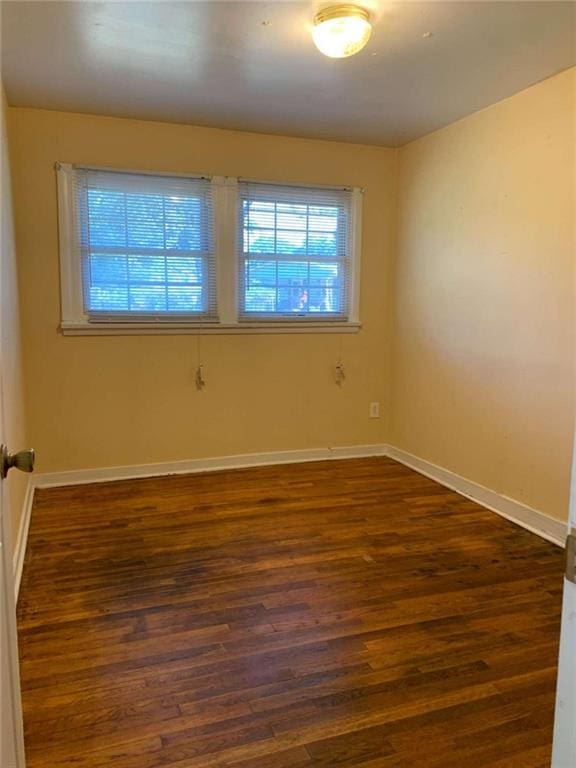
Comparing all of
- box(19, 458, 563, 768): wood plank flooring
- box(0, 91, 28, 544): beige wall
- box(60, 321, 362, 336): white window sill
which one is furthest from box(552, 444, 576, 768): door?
box(60, 321, 362, 336): white window sill

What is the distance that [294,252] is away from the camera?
4.31 metres

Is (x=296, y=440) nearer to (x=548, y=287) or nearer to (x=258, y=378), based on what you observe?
(x=258, y=378)

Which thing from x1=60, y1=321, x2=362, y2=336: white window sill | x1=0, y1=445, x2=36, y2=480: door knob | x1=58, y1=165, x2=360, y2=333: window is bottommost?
x1=0, y1=445, x2=36, y2=480: door knob

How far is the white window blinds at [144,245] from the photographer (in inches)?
150

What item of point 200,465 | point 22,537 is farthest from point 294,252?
point 22,537

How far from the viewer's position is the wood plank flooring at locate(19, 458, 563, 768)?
1.67 m

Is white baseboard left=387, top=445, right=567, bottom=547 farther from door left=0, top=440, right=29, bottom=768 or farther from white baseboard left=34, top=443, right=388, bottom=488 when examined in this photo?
door left=0, top=440, right=29, bottom=768

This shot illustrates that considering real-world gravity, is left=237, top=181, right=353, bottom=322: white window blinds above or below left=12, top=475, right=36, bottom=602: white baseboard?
above

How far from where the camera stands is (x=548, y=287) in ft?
10.1

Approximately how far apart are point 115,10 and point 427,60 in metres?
1.48

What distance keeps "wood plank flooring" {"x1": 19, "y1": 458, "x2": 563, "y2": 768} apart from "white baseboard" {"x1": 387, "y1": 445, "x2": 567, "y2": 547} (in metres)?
0.08

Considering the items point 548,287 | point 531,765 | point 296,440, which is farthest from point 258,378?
point 531,765

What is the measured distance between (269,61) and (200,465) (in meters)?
2.74

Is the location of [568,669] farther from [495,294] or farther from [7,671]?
[495,294]
